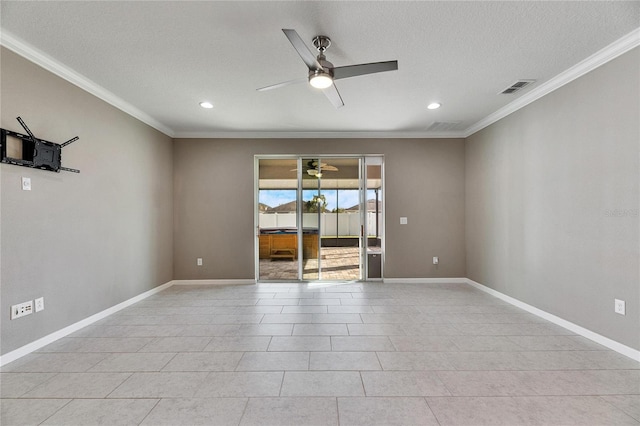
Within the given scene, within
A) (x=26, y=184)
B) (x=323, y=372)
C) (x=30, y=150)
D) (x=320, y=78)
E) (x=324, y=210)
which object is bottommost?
(x=323, y=372)

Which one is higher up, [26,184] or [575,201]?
[26,184]

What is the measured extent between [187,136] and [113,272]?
2.57 m

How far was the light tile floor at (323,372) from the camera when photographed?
1.72 meters

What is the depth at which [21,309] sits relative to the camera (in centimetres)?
241

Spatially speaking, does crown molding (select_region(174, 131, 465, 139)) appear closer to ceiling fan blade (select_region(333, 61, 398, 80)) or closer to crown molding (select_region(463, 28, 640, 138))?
crown molding (select_region(463, 28, 640, 138))

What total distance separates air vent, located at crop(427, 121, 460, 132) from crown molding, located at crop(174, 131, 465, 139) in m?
0.18

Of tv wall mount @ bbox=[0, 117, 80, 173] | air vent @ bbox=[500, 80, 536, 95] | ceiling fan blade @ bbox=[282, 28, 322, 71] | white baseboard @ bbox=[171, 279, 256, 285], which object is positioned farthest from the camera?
white baseboard @ bbox=[171, 279, 256, 285]

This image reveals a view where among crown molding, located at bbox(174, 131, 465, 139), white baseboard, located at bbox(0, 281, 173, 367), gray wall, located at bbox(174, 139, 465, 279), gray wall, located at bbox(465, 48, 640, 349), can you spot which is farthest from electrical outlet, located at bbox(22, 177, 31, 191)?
gray wall, located at bbox(465, 48, 640, 349)

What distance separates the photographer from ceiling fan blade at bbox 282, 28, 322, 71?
1847mm

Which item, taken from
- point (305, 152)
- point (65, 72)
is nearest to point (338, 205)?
point (305, 152)

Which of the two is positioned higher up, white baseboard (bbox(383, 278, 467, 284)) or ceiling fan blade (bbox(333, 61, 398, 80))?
ceiling fan blade (bbox(333, 61, 398, 80))

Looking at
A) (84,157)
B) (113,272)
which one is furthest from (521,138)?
(113,272)

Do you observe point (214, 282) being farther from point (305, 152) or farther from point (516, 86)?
point (516, 86)

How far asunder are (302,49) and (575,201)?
10.0 ft
